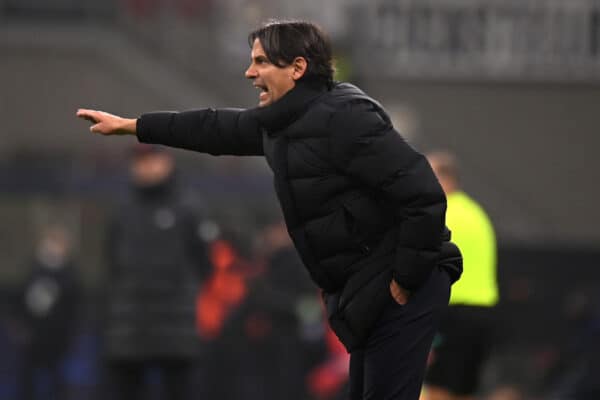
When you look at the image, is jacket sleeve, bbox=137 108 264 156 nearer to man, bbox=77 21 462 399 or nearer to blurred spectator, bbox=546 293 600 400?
man, bbox=77 21 462 399

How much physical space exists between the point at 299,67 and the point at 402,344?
3.19ft

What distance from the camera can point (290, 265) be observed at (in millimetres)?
13578

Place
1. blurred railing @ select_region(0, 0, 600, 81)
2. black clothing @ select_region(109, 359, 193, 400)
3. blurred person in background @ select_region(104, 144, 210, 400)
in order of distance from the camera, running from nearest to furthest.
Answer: blurred person in background @ select_region(104, 144, 210, 400)
black clothing @ select_region(109, 359, 193, 400)
blurred railing @ select_region(0, 0, 600, 81)

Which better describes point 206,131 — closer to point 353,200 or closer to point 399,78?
point 353,200

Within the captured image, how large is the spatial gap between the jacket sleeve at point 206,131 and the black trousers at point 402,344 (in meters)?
0.73

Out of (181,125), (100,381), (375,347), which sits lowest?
(100,381)

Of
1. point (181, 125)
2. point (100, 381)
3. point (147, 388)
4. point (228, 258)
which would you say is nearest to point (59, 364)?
point (100, 381)

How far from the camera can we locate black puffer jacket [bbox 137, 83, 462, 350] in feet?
19.0

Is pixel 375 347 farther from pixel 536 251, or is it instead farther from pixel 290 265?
pixel 536 251

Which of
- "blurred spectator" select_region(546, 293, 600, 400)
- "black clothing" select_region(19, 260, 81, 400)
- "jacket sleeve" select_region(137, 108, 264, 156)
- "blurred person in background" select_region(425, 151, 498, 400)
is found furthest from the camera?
"black clothing" select_region(19, 260, 81, 400)

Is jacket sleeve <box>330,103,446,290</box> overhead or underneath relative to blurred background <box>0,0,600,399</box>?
overhead

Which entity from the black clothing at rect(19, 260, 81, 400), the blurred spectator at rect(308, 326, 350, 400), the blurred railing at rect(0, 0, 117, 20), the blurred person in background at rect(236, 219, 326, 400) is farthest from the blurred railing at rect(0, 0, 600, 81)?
the blurred spectator at rect(308, 326, 350, 400)

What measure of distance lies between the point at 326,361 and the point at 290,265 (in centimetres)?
78

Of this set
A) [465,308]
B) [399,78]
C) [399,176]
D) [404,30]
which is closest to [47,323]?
[465,308]
